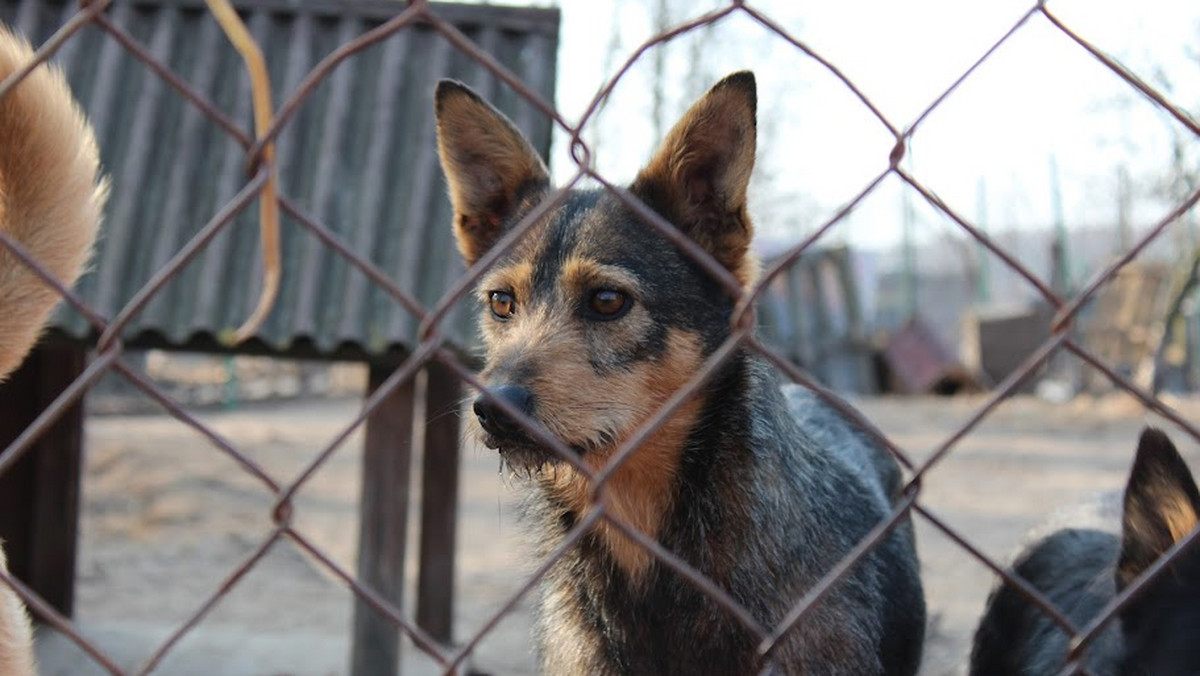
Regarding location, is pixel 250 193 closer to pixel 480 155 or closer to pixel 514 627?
pixel 480 155

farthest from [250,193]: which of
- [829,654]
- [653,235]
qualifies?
[829,654]

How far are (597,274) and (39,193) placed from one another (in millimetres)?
1281

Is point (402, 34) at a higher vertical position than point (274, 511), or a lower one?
higher

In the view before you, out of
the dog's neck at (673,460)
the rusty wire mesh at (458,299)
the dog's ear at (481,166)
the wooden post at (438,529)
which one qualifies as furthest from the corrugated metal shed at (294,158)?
the rusty wire mesh at (458,299)

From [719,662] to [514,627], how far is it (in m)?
4.57

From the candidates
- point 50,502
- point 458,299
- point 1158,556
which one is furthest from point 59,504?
point 1158,556

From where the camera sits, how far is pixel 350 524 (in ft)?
35.4

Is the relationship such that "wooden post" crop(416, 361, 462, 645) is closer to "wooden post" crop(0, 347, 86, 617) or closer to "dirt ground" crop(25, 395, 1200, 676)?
"dirt ground" crop(25, 395, 1200, 676)

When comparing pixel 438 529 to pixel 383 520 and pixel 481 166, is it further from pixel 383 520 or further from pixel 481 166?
pixel 481 166

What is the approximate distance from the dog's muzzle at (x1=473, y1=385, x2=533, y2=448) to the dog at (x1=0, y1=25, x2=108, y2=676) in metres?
0.91

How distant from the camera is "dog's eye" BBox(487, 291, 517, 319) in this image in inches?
117

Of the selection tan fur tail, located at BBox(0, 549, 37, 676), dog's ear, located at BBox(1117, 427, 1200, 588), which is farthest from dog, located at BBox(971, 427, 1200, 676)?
tan fur tail, located at BBox(0, 549, 37, 676)

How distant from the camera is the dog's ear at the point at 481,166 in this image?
2430mm

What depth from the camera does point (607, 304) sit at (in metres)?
2.74
